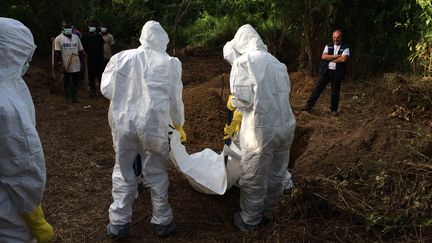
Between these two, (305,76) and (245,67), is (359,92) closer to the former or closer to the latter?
(305,76)

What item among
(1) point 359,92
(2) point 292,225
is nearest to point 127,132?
(2) point 292,225

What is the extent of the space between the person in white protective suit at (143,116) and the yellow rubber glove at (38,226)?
4.28 feet

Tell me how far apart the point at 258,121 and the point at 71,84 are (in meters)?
5.48

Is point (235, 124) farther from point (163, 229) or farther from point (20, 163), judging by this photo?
point (20, 163)

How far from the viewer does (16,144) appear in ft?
6.41

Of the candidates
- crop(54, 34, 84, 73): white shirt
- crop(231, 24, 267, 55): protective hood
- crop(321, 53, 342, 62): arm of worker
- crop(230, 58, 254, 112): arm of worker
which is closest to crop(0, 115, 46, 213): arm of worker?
crop(230, 58, 254, 112): arm of worker

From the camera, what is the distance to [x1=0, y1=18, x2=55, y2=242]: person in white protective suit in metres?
1.95

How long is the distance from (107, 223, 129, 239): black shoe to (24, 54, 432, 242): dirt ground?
0.11 meters

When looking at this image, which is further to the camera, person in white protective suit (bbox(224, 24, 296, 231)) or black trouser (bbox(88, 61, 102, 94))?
black trouser (bbox(88, 61, 102, 94))

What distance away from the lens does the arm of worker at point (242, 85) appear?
11.5 ft

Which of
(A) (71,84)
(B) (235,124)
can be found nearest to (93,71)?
(A) (71,84)

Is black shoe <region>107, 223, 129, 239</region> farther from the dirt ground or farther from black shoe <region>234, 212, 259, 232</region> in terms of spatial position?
black shoe <region>234, 212, 259, 232</region>

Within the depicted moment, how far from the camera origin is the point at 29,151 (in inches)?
78.3

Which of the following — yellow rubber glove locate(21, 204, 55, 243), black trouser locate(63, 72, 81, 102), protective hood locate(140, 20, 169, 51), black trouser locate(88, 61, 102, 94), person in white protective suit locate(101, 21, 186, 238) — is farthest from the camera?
black trouser locate(88, 61, 102, 94)
